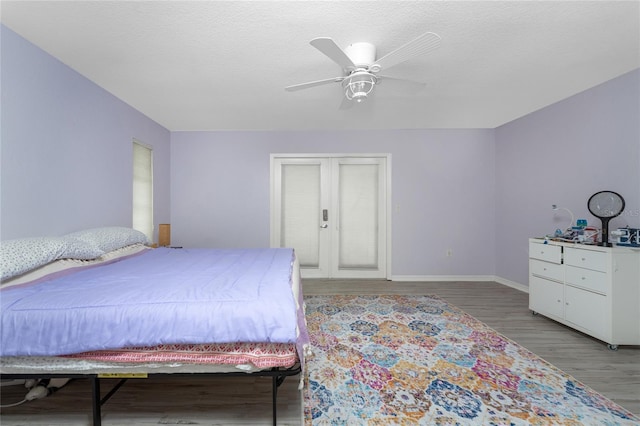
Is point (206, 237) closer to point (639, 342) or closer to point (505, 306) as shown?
point (505, 306)

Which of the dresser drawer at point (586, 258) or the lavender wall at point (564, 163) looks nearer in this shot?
the dresser drawer at point (586, 258)

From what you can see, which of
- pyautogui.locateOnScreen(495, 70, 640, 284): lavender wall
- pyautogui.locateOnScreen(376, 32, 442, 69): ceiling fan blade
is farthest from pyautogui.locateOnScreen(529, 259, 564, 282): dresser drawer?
pyautogui.locateOnScreen(376, 32, 442, 69): ceiling fan blade

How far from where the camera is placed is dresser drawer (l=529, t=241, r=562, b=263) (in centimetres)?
276

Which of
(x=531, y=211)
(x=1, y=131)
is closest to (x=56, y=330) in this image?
(x=1, y=131)

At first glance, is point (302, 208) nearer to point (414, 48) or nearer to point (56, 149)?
point (56, 149)

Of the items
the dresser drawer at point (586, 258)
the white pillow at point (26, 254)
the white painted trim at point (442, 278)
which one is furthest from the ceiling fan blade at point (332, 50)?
the white painted trim at point (442, 278)

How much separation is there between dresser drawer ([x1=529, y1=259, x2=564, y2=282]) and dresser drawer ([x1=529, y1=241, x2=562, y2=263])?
0.15ft

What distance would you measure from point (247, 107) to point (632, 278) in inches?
168

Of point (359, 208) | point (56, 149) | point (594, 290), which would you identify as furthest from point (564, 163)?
point (56, 149)

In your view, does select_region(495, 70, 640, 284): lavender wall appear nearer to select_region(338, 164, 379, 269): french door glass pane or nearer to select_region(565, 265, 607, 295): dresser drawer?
select_region(565, 265, 607, 295): dresser drawer

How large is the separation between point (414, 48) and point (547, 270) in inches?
108

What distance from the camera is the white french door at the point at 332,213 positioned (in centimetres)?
458

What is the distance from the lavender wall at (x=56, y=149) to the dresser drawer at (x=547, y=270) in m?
4.75

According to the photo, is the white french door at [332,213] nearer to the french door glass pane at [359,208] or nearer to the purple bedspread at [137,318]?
the french door glass pane at [359,208]
